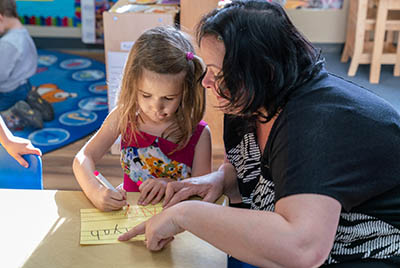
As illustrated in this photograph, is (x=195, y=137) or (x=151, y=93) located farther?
(x=195, y=137)

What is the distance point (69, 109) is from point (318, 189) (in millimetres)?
2834

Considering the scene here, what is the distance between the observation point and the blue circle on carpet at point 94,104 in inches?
136

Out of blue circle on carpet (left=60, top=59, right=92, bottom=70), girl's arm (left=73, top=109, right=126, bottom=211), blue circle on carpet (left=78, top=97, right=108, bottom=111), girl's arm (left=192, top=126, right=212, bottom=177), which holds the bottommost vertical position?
blue circle on carpet (left=78, top=97, right=108, bottom=111)

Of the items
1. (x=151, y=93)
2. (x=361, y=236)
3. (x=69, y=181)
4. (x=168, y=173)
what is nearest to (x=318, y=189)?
(x=361, y=236)

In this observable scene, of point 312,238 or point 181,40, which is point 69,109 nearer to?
point 181,40

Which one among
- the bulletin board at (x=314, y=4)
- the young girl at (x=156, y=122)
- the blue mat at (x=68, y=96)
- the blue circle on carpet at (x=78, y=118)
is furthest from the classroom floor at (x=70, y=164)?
the young girl at (x=156, y=122)

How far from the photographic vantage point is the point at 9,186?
1.41 m

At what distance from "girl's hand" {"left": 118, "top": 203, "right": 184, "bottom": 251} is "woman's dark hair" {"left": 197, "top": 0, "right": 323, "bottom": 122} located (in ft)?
0.87

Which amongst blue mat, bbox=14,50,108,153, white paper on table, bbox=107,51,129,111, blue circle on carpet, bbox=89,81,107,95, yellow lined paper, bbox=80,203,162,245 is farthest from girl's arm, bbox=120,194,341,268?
blue circle on carpet, bbox=89,81,107,95

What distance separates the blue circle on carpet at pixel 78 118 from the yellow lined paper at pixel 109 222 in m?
2.19

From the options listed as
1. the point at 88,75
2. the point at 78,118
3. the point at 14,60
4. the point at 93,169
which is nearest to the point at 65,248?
the point at 93,169

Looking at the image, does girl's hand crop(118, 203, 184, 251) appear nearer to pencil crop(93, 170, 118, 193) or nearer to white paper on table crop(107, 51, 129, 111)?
pencil crop(93, 170, 118, 193)

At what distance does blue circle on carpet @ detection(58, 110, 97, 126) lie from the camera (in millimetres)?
3254

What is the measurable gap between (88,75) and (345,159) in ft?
11.3
